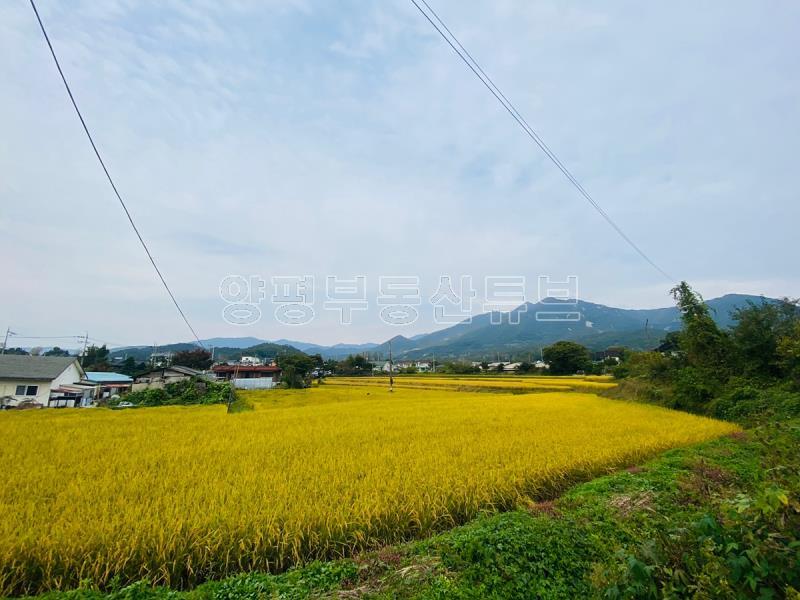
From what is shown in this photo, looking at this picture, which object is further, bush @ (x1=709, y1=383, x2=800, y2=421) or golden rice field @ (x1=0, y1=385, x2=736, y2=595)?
bush @ (x1=709, y1=383, x2=800, y2=421)

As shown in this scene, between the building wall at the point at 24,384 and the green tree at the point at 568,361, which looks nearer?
the building wall at the point at 24,384

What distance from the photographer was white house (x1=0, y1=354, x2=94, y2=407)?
78.2ft

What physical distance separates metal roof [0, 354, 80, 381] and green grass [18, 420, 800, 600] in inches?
1271

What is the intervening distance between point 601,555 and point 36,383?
35.6 meters

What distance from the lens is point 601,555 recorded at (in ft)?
10.9

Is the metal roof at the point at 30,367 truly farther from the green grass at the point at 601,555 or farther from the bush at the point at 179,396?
the green grass at the point at 601,555

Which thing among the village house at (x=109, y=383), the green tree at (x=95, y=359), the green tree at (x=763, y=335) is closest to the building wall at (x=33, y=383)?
the village house at (x=109, y=383)

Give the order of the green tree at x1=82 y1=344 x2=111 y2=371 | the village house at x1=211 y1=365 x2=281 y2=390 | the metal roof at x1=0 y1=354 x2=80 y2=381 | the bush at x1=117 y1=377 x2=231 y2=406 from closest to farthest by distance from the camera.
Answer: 1. the bush at x1=117 y1=377 x2=231 y2=406
2. the metal roof at x1=0 y1=354 x2=80 y2=381
3. the village house at x1=211 y1=365 x2=281 y2=390
4. the green tree at x1=82 y1=344 x2=111 y2=371

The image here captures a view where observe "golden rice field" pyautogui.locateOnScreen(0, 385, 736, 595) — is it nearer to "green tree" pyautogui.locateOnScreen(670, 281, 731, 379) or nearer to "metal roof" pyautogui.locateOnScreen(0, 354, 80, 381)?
"green tree" pyautogui.locateOnScreen(670, 281, 731, 379)

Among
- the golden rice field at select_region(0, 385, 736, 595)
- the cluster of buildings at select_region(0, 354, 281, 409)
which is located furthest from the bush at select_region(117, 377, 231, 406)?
the golden rice field at select_region(0, 385, 736, 595)

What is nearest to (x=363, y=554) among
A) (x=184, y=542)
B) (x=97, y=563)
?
(x=184, y=542)

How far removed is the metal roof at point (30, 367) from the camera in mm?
24391

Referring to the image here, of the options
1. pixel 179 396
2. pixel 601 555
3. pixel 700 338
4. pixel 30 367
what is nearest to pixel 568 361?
pixel 700 338

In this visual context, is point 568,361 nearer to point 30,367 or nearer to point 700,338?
point 700,338
